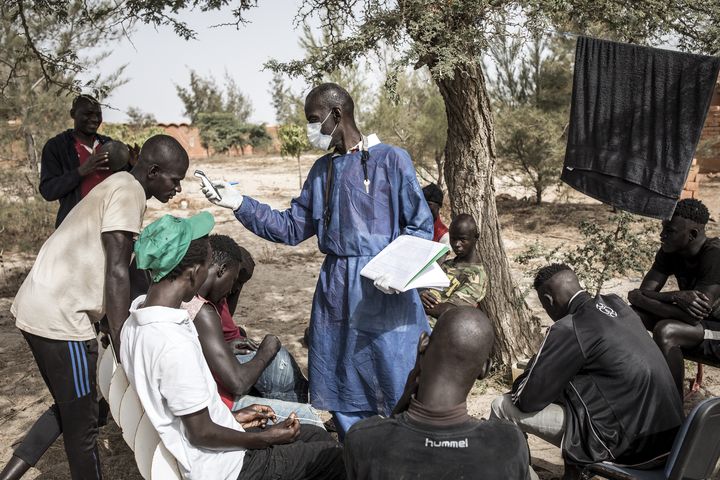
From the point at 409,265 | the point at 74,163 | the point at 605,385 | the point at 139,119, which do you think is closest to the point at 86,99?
the point at 74,163

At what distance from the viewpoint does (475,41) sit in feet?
12.0

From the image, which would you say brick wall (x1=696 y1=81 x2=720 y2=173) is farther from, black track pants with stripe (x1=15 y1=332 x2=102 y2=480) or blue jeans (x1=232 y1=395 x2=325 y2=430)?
black track pants with stripe (x1=15 y1=332 x2=102 y2=480)

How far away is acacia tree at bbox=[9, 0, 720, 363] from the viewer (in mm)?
3617

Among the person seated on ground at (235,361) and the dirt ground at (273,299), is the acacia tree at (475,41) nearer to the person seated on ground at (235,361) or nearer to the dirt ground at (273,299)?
the dirt ground at (273,299)

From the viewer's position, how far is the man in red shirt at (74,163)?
3871mm

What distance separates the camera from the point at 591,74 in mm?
3486

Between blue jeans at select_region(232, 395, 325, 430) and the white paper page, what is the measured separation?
2.28 feet

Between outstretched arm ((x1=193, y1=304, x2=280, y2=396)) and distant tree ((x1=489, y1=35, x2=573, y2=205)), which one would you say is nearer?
outstretched arm ((x1=193, y1=304, x2=280, y2=396))

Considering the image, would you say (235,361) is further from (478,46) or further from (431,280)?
(478,46)

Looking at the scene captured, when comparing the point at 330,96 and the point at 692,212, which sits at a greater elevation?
the point at 330,96

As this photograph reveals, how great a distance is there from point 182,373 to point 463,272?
98.8 inches

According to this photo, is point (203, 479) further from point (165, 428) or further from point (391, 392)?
point (391, 392)

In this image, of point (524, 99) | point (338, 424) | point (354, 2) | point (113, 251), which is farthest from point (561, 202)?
point (113, 251)

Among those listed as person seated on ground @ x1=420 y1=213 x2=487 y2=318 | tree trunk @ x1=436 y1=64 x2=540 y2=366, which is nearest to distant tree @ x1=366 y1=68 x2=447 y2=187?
tree trunk @ x1=436 y1=64 x2=540 y2=366
